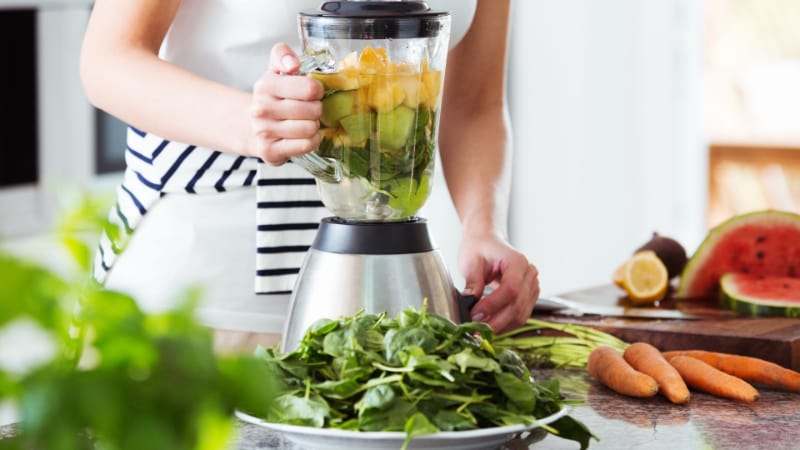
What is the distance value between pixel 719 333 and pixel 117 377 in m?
1.25

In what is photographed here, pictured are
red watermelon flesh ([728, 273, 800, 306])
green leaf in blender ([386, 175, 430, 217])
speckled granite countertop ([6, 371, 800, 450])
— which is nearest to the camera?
speckled granite countertop ([6, 371, 800, 450])

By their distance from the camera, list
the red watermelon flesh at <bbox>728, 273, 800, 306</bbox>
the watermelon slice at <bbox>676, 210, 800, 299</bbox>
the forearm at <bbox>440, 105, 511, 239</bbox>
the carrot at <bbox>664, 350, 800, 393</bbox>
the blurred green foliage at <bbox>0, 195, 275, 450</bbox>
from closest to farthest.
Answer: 1. the blurred green foliage at <bbox>0, 195, 275, 450</bbox>
2. the carrot at <bbox>664, 350, 800, 393</bbox>
3. the forearm at <bbox>440, 105, 511, 239</bbox>
4. the red watermelon flesh at <bbox>728, 273, 800, 306</bbox>
5. the watermelon slice at <bbox>676, 210, 800, 299</bbox>

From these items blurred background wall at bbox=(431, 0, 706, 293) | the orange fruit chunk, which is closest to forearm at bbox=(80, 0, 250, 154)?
the orange fruit chunk

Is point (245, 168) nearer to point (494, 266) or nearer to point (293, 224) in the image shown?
point (293, 224)

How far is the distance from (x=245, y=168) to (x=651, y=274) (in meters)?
0.69

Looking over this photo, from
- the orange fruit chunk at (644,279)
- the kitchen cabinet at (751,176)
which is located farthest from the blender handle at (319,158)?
the kitchen cabinet at (751,176)

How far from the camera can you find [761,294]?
1.67 metres

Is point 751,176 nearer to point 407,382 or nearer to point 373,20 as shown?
point 373,20

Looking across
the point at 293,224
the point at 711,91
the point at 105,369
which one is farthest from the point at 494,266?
the point at 711,91

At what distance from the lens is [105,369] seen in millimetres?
295

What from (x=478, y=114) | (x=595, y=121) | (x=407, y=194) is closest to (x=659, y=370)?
(x=407, y=194)

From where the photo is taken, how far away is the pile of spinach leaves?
2.99 ft

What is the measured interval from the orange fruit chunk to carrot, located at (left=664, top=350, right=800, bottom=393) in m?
0.40

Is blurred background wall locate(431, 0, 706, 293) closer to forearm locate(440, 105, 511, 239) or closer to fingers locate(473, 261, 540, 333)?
forearm locate(440, 105, 511, 239)
